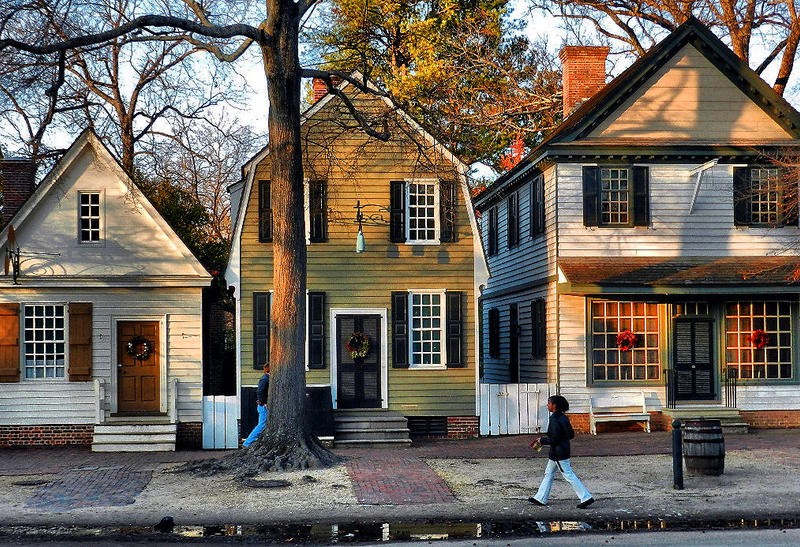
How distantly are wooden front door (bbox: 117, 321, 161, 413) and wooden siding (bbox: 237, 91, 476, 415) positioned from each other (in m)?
2.06

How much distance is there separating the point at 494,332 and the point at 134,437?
12.4 meters

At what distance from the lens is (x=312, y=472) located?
627 inches

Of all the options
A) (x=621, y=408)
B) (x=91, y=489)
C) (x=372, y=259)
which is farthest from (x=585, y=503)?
(x=372, y=259)

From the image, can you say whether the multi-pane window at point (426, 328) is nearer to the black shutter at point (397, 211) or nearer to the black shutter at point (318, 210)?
the black shutter at point (397, 211)

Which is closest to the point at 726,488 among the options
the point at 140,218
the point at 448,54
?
the point at 140,218

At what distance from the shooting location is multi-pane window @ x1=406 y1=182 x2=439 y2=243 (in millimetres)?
22234

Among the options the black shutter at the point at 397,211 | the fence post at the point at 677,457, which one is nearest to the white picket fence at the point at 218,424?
the black shutter at the point at 397,211

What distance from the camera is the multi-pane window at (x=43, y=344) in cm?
2116

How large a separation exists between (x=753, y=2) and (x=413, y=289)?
52.6ft

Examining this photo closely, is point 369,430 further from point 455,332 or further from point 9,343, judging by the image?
point 9,343

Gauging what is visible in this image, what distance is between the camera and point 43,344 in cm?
2119

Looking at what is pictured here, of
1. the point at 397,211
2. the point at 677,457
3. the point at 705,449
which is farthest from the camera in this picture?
the point at 397,211

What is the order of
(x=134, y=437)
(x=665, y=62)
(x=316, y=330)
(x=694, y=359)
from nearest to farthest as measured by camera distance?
(x=134, y=437) < (x=316, y=330) < (x=694, y=359) < (x=665, y=62)

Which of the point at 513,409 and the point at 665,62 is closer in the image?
the point at 513,409
